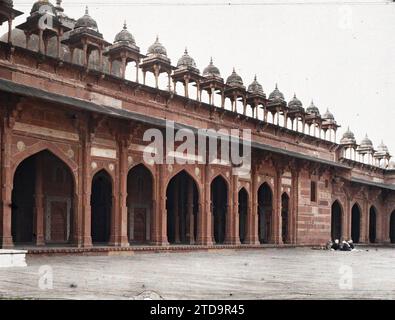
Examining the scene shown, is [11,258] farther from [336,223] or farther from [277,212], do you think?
[336,223]

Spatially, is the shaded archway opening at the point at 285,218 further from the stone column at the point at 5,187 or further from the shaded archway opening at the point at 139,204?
the stone column at the point at 5,187

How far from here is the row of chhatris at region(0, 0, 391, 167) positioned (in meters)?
17.9

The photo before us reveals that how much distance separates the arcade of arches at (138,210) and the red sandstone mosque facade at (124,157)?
5 cm

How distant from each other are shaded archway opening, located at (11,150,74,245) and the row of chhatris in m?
3.69

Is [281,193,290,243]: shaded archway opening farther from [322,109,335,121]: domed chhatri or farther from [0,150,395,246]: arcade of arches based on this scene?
[322,109,335,121]: domed chhatri

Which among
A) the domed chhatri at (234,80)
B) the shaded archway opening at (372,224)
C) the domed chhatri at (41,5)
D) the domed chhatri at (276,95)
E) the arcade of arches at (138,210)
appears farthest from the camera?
the shaded archway opening at (372,224)

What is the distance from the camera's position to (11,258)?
11258 millimetres

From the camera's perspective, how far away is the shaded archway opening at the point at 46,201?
1855 centimetres

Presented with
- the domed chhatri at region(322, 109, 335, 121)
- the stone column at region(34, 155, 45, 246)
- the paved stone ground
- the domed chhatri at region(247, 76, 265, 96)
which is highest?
the domed chhatri at region(247, 76, 265, 96)

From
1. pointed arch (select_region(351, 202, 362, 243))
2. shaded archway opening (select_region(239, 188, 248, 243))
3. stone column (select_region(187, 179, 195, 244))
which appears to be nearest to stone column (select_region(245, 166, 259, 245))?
shaded archway opening (select_region(239, 188, 248, 243))

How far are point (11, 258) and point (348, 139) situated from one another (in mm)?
32142

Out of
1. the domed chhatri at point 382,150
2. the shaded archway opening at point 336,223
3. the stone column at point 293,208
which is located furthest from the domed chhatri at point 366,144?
the stone column at point 293,208

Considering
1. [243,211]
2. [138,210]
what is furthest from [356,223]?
[138,210]

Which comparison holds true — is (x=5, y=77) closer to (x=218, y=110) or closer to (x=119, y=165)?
(x=119, y=165)
